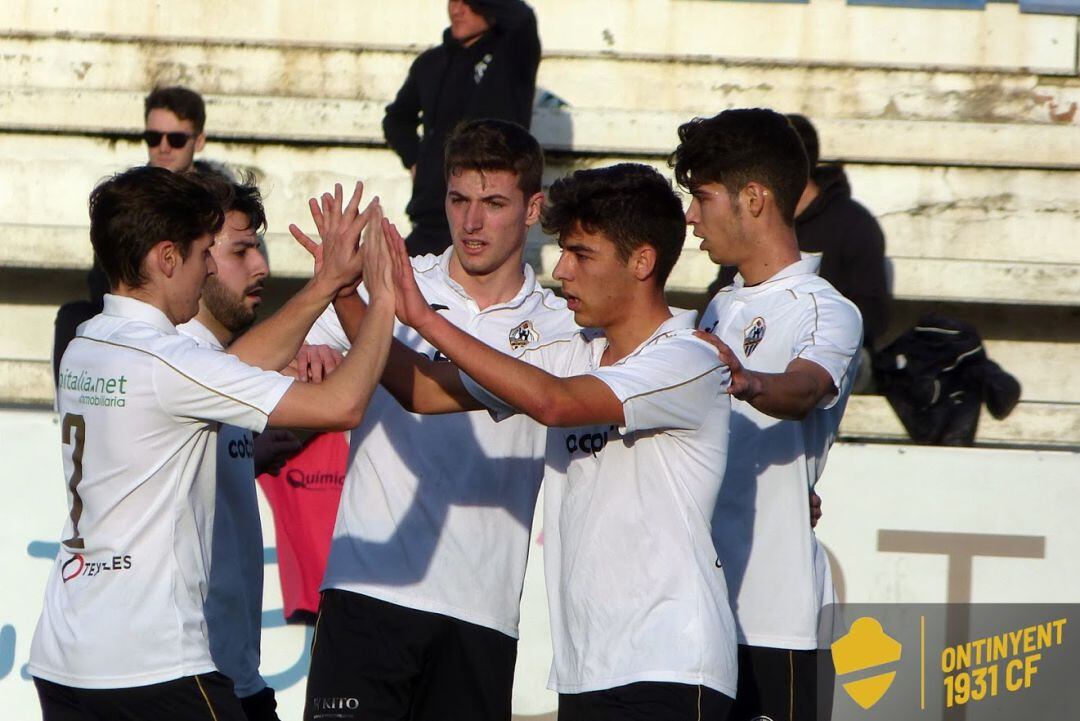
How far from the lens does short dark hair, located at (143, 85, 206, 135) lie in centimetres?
786

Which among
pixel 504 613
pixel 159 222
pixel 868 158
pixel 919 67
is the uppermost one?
pixel 919 67

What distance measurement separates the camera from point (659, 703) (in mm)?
3850

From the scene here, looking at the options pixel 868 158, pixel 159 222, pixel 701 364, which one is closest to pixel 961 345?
pixel 868 158

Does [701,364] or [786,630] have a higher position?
[701,364]

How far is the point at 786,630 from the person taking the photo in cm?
446

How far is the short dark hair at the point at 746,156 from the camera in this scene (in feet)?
14.9

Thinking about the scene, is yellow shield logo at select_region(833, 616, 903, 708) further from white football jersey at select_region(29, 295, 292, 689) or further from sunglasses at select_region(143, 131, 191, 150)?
sunglasses at select_region(143, 131, 191, 150)

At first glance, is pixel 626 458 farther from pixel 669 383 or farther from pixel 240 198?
pixel 240 198

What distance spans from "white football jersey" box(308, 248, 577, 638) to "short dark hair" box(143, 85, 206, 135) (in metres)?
3.32

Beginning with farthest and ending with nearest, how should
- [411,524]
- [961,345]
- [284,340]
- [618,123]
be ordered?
[618,123] < [961,345] < [411,524] < [284,340]

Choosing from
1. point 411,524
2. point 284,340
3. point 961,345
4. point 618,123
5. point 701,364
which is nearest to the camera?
point 701,364

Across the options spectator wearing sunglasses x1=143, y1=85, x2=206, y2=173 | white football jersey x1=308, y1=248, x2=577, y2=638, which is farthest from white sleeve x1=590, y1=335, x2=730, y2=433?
spectator wearing sunglasses x1=143, y1=85, x2=206, y2=173

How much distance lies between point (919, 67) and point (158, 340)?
24.7ft

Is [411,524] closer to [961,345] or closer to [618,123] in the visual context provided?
[961,345]
